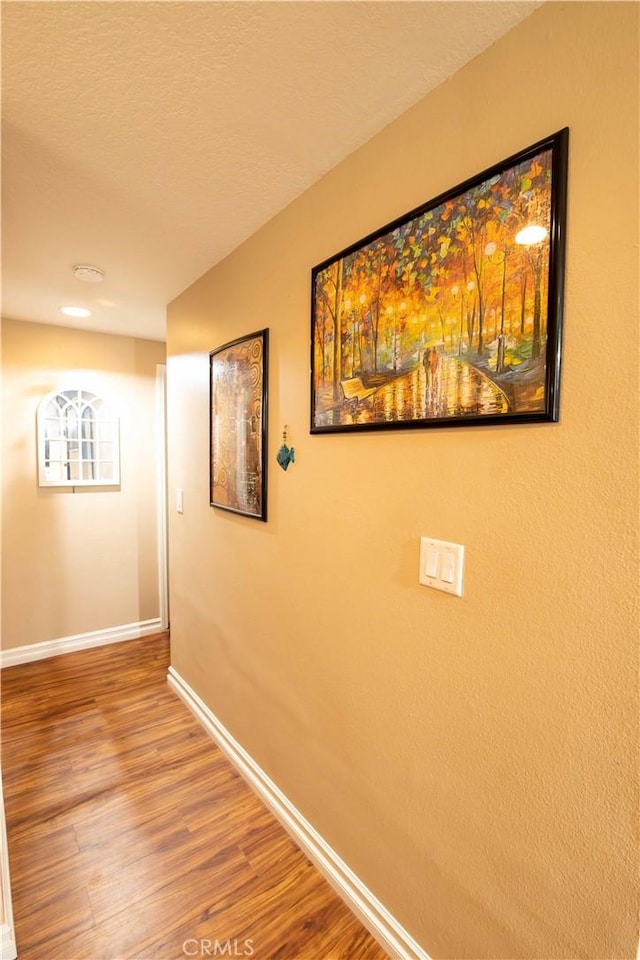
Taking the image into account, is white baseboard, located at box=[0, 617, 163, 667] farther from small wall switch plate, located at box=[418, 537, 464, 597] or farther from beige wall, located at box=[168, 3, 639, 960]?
small wall switch plate, located at box=[418, 537, 464, 597]

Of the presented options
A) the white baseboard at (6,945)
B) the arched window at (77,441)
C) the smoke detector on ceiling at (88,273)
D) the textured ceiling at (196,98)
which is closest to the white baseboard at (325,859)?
the white baseboard at (6,945)

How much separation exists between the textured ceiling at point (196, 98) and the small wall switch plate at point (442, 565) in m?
1.11

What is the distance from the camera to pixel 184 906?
132 cm

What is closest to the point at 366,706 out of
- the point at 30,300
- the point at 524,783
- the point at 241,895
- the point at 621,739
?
the point at 524,783

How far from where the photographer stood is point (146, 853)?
1500mm

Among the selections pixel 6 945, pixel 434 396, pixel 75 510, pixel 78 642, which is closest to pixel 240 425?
pixel 434 396

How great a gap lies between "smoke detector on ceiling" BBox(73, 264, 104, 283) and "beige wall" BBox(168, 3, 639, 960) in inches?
39.5

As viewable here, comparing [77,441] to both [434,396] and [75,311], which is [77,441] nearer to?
[75,311]

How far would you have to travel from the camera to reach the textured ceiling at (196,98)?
85 cm

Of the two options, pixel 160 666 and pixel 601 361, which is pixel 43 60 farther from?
pixel 160 666

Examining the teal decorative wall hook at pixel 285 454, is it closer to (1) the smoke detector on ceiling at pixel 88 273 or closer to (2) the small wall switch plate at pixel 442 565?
(2) the small wall switch plate at pixel 442 565

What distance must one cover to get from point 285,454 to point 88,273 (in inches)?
59.0

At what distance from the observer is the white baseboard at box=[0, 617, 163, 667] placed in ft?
9.32

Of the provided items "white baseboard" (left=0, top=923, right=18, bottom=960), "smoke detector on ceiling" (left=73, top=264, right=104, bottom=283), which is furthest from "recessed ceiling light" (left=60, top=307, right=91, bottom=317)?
"white baseboard" (left=0, top=923, right=18, bottom=960)
